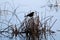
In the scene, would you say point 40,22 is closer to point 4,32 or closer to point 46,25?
point 46,25

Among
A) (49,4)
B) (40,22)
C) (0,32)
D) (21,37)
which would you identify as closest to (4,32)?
(0,32)

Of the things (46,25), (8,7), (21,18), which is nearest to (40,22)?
(46,25)

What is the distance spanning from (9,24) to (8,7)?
175mm

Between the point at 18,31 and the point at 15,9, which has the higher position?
the point at 15,9

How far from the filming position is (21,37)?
213 centimetres

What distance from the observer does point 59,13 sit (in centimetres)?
217

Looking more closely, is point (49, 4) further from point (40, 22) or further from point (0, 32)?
point (0, 32)

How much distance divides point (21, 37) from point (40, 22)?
0.25 metres

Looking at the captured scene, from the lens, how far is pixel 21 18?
2127mm

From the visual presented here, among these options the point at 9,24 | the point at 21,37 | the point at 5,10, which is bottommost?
the point at 21,37

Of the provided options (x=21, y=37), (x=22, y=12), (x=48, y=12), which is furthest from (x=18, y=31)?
(x=48, y=12)

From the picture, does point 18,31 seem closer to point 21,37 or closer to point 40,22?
point 21,37

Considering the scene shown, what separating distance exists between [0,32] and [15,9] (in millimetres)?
282

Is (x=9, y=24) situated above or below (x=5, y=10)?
below
